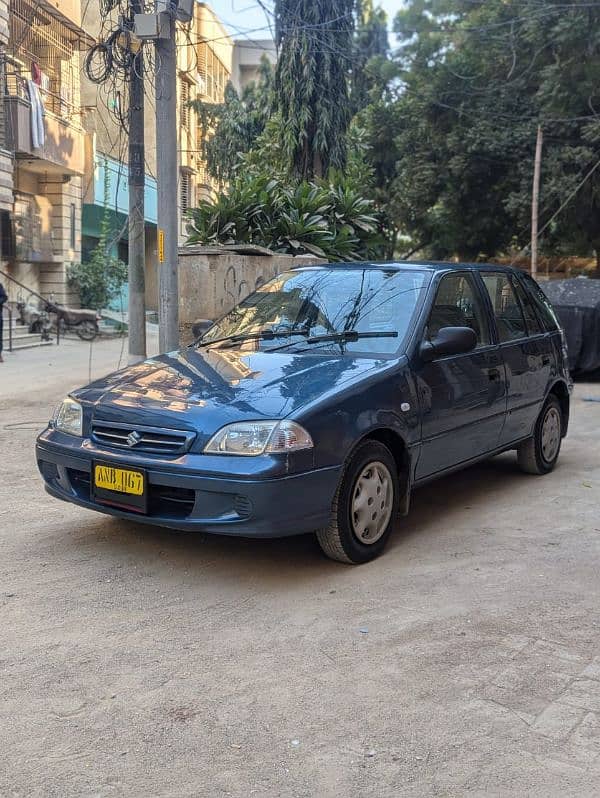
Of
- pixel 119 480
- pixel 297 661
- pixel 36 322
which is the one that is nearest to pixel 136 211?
pixel 119 480

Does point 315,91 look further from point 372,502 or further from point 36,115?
point 372,502

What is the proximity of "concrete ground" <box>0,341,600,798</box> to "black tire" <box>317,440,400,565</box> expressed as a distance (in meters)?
0.12

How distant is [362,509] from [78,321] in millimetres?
18614

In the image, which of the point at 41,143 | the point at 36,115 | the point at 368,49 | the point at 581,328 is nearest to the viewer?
the point at 581,328

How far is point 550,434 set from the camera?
691cm

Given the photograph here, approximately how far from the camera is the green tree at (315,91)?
20.4 meters

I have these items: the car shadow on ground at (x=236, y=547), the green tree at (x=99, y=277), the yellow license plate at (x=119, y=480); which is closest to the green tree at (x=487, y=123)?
the green tree at (x=99, y=277)

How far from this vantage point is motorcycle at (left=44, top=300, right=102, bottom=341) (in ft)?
71.6

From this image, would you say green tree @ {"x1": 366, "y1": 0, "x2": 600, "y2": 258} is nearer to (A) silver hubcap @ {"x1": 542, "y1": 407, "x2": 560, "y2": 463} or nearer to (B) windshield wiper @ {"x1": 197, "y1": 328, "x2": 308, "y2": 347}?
(A) silver hubcap @ {"x1": 542, "y1": 407, "x2": 560, "y2": 463}

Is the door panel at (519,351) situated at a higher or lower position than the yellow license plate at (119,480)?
higher

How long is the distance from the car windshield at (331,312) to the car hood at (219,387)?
0.24 meters

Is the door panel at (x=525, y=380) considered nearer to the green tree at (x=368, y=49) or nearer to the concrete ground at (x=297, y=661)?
the concrete ground at (x=297, y=661)

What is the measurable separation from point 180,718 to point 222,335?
10.6ft

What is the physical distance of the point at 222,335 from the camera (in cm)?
579
